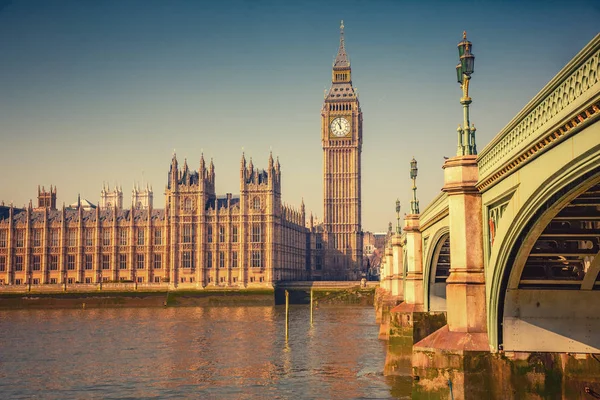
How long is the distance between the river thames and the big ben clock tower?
264 feet

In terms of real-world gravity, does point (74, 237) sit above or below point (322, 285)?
above

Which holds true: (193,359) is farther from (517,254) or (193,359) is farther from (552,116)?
(552,116)

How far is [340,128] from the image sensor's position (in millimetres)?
175125

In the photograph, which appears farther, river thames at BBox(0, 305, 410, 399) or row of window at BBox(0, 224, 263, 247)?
row of window at BBox(0, 224, 263, 247)

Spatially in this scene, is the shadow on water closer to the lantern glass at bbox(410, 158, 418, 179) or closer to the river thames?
the river thames

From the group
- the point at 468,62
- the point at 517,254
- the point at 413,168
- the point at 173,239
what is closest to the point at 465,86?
the point at 468,62

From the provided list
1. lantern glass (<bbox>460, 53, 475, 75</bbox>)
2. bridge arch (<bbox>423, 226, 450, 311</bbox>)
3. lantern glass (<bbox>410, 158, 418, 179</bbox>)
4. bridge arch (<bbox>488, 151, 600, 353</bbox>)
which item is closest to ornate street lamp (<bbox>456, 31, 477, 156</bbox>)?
lantern glass (<bbox>460, 53, 475, 75</bbox>)

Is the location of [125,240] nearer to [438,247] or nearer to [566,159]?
[438,247]

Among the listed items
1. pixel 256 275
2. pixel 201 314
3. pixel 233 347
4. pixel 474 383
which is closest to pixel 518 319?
pixel 474 383

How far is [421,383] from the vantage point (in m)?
21.6

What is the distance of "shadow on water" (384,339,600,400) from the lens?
20391 millimetres

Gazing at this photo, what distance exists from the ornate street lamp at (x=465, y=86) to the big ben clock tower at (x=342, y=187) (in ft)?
487

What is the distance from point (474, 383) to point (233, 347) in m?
42.7

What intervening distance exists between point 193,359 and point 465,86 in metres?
36.3
